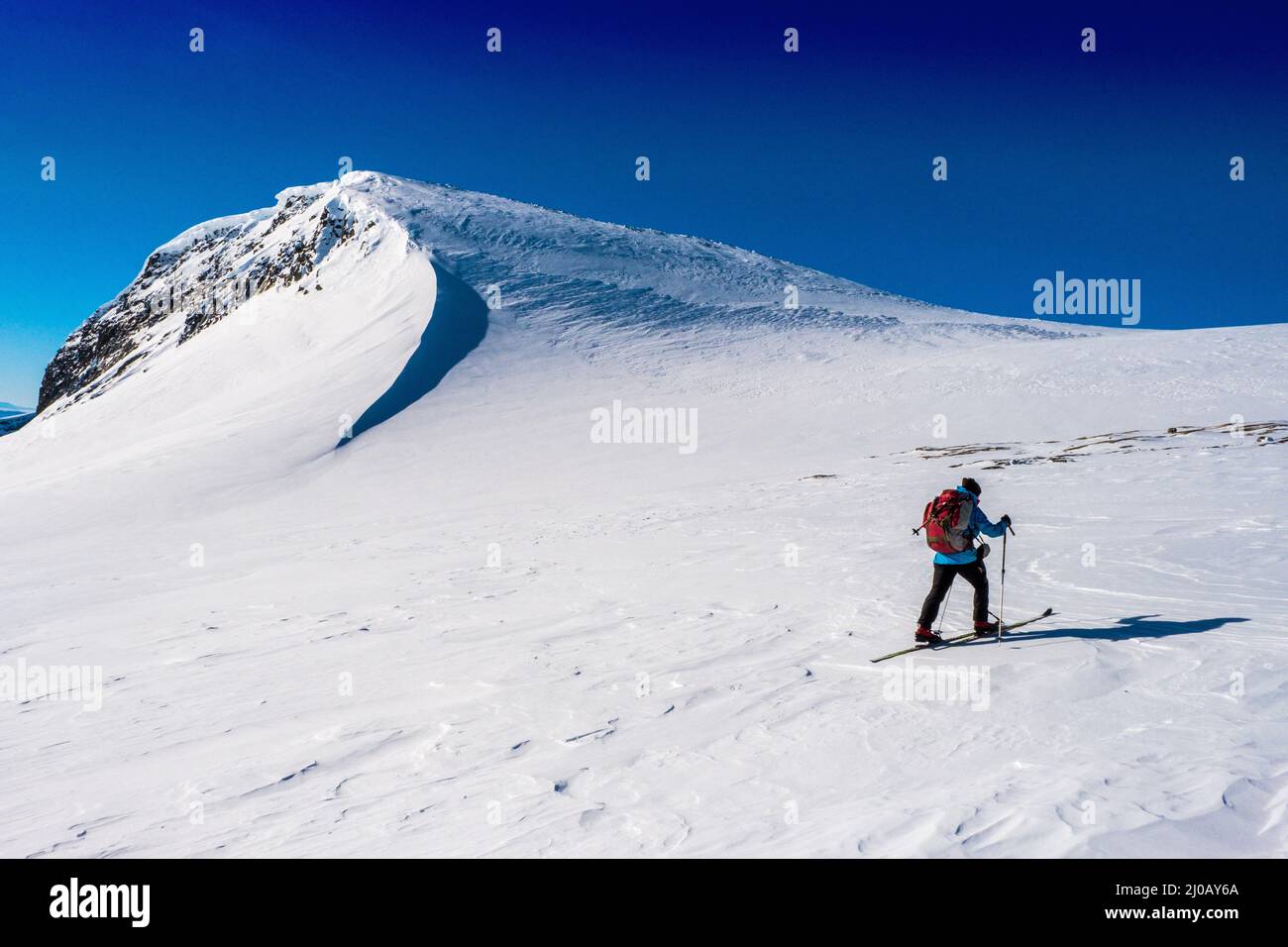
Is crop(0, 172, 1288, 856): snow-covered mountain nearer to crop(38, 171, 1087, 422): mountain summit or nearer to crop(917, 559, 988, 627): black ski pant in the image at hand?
crop(917, 559, 988, 627): black ski pant

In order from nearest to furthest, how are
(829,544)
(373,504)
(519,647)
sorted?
1. (519,647)
2. (829,544)
3. (373,504)

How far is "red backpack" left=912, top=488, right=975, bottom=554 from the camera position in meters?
7.49

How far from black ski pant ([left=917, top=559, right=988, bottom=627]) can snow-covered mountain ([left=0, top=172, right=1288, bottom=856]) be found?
0.47m

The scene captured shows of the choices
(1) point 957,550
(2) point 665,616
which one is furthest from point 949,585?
(2) point 665,616

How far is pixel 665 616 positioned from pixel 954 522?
3.16 m

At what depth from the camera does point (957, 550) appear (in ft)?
24.7

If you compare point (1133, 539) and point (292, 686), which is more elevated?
point (1133, 539)

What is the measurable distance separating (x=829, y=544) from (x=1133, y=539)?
393 centimetres

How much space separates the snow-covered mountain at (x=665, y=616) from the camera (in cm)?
468
